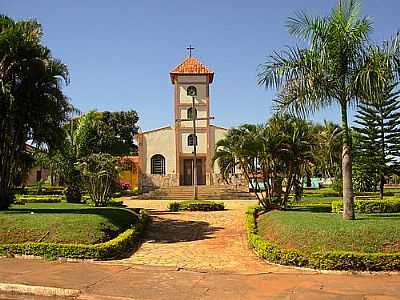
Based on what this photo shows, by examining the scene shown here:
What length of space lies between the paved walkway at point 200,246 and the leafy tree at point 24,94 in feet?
16.4

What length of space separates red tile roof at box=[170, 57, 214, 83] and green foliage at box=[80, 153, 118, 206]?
1643 centimetres

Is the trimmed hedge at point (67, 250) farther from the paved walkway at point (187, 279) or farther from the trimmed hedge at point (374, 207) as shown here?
the trimmed hedge at point (374, 207)

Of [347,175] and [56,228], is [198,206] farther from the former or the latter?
[347,175]

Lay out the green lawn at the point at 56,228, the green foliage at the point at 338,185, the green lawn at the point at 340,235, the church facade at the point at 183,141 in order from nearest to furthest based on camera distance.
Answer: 1. the green lawn at the point at 340,235
2. the green lawn at the point at 56,228
3. the green foliage at the point at 338,185
4. the church facade at the point at 183,141

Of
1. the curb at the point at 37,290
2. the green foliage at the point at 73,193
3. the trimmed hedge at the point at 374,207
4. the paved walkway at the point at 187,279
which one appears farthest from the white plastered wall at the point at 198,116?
the curb at the point at 37,290

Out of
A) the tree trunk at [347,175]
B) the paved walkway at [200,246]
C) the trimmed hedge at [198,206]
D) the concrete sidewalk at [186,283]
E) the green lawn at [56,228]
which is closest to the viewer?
the concrete sidewalk at [186,283]

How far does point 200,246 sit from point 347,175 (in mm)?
4320

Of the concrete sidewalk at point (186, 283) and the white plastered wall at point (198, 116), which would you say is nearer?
the concrete sidewalk at point (186, 283)

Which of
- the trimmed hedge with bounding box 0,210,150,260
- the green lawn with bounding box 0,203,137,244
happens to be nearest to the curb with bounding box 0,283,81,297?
the trimmed hedge with bounding box 0,210,150,260

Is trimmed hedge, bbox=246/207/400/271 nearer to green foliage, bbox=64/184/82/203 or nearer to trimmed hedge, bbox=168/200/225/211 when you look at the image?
trimmed hedge, bbox=168/200/225/211

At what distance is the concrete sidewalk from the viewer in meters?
7.62

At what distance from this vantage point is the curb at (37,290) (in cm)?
780

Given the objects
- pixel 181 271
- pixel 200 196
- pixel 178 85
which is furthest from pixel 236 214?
pixel 178 85

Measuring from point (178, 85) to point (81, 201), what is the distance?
48.1ft
